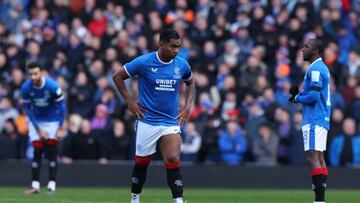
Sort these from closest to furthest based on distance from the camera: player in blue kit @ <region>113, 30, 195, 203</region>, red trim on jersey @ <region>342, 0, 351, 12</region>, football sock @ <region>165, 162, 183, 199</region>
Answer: football sock @ <region>165, 162, 183, 199</region>, player in blue kit @ <region>113, 30, 195, 203</region>, red trim on jersey @ <region>342, 0, 351, 12</region>

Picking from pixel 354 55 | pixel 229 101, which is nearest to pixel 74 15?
pixel 229 101

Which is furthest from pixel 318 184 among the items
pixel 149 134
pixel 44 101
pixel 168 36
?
pixel 44 101

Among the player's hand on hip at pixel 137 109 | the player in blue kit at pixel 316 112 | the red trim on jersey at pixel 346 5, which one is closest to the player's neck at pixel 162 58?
the player's hand on hip at pixel 137 109

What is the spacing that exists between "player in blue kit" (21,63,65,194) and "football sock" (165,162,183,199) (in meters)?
6.32

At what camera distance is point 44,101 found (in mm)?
20578

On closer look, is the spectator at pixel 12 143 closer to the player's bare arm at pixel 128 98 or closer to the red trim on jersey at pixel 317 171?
the player's bare arm at pixel 128 98

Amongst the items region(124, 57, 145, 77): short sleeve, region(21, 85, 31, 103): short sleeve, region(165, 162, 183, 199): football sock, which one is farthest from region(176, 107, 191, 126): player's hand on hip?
region(21, 85, 31, 103): short sleeve

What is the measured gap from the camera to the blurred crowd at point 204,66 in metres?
24.9

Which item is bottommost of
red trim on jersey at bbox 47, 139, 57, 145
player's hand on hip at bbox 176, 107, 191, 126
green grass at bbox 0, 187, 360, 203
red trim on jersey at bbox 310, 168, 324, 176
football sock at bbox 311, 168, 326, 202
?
green grass at bbox 0, 187, 360, 203

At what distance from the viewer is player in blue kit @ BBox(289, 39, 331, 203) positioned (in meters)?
16.0

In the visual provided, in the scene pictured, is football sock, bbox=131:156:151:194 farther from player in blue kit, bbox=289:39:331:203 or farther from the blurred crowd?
the blurred crowd

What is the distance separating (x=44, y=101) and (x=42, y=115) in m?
0.36

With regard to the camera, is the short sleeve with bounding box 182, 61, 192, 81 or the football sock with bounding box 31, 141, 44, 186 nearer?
the short sleeve with bounding box 182, 61, 192, 81

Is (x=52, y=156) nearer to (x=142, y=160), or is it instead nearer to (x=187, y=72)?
(x=142, y=160)
